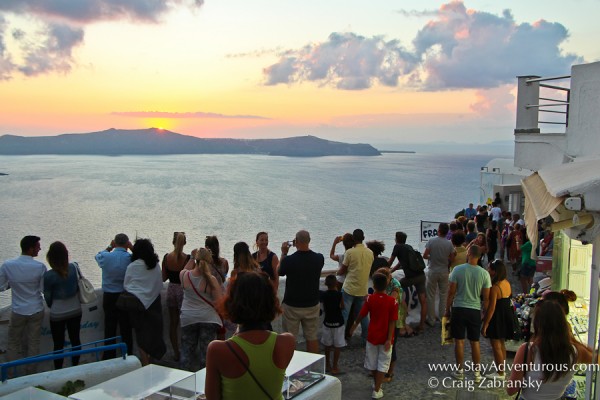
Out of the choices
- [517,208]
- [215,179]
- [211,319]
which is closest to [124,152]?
[215,179]

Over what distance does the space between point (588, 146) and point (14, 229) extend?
1589 inches

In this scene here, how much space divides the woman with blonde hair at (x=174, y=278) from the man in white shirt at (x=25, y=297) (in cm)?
142

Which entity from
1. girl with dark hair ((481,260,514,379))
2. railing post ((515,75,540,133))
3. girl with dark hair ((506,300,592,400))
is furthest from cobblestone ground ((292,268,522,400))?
railing post ((515,75,540,133))

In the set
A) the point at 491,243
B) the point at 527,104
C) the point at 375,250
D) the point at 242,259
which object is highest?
the point at 527,104

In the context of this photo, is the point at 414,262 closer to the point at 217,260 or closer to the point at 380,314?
the point at 380,314

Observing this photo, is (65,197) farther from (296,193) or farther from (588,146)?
(588,146)

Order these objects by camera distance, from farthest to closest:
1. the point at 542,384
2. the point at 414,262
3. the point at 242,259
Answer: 1. the point at 414,262
2. the point at 242,259
3. the point at 542,384

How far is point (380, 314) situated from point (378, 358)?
0.53m

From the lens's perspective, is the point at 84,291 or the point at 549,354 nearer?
the point at 549,354

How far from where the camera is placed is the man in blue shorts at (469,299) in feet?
22.0

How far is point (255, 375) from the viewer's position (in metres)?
2.65

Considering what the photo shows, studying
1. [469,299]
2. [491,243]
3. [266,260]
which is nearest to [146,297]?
[266,260]

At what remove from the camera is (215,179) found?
110 meters

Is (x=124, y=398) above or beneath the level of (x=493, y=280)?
beneath
